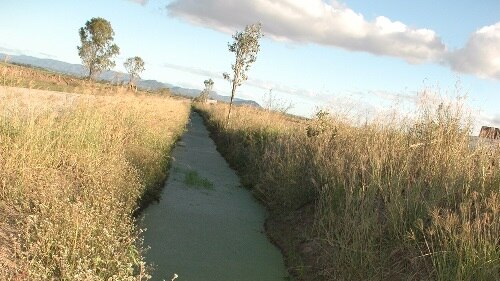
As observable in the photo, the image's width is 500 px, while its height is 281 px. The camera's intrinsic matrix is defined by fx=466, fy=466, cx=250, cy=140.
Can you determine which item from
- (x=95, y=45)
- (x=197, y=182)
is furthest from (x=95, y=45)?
(x=197, y=182)

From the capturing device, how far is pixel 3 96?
7.91 meters

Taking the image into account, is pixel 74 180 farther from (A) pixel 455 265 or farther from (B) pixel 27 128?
(A) pixel 455 265

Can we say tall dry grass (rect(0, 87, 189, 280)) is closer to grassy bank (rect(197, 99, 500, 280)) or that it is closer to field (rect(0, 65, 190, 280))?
field (rect(0, 65, 190, 280))

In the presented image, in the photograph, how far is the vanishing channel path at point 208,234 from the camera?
6.22 m

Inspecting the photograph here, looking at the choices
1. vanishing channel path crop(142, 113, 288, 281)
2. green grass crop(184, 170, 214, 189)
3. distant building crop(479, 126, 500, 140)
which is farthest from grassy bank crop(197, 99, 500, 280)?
green grass crop(184, 170, 214, 189)

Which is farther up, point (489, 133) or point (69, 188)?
point (489, 133)

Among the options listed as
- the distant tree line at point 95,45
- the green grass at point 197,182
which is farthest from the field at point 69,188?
the distant tree line at point 95,45

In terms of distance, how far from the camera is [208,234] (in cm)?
766

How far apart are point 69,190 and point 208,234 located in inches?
106

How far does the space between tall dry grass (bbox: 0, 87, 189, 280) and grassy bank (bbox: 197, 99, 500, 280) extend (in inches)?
95.1

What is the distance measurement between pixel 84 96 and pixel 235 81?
1263cm

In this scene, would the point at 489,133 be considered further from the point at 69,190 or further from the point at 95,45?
the point at 95,45

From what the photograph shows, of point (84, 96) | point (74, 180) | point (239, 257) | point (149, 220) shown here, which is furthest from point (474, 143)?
point (84, 96)

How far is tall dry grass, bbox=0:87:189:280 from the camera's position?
408cm
